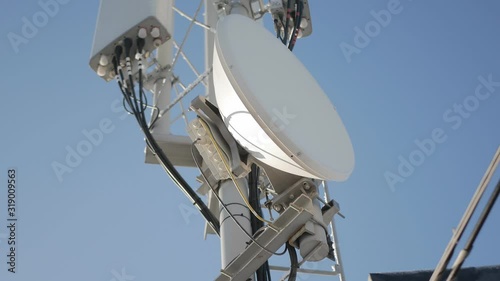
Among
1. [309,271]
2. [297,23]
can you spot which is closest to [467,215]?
[309,271]

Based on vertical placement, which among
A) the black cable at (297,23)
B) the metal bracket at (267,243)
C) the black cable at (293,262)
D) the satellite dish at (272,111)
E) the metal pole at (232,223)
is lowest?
the black cable at (293,262)

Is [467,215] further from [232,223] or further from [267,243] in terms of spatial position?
[232,223]

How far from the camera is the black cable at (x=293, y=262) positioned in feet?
10.7

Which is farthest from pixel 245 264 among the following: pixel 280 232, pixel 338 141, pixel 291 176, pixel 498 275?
pixel 498 275

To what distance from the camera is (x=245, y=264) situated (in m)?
3.21

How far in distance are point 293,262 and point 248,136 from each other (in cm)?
71

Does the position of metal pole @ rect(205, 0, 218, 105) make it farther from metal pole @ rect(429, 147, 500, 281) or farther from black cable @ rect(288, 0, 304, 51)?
metal pole @ rect(429, 147, 500, 281)

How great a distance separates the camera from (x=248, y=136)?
3182 millimetres

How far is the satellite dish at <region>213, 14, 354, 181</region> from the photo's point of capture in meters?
3.09

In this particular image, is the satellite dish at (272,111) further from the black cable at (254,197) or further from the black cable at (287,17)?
the black cable at (287,17)

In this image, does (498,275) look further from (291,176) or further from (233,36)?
(233,36)

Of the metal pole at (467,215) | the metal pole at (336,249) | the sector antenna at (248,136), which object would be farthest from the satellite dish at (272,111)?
the metal pole at (467,215)

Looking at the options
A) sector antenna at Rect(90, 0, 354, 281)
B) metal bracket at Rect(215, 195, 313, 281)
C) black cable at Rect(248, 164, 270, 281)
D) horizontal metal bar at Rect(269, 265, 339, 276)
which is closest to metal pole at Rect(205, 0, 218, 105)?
sector antenna at Rect(90, 0, 354, 281)

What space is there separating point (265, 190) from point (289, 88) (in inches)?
→ 36.4
